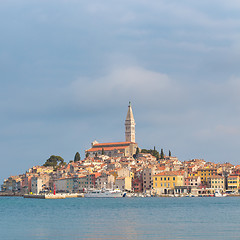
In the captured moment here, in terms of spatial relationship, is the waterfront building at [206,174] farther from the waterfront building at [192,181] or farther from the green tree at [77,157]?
the green tree at [77,157]

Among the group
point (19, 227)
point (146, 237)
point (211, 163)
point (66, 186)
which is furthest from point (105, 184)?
point (146, 237)

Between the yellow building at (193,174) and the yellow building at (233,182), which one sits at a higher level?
the yellow building at (193,174)

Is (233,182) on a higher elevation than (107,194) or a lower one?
higher

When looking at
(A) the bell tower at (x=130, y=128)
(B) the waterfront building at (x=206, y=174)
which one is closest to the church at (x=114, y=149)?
(A) the bell tower at (x=130, y=128)

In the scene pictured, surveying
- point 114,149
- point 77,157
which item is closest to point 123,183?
point 77,157

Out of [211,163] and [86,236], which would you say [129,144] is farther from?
[86,236]

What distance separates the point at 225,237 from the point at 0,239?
12.6 metres

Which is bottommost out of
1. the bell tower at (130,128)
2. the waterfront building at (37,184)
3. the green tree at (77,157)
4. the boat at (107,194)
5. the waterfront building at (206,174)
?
the boat at (107,194)

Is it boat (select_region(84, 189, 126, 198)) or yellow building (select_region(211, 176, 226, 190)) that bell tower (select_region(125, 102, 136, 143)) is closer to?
yellow building (select_region(211, 176, 226, 190))

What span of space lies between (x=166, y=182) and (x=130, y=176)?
1218 centimetres

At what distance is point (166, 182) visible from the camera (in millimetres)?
123125

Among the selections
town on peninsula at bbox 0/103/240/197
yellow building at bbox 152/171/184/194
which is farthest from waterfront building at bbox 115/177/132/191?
yellow building at bbox 152/171/184/194

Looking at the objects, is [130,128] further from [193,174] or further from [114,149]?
[193,174]

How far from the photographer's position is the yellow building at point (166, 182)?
122875 mm
